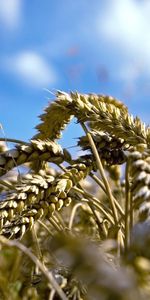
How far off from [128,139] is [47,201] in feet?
0.85

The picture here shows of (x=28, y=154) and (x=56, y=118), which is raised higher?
(x=56, y=118)

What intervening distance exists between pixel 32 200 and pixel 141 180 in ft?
1.69

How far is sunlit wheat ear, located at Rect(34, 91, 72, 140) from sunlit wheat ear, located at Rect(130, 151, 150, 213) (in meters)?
0.76

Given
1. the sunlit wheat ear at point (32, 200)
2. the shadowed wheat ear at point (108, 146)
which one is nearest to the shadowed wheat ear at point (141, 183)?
the sunlit wheat ear at point (32, 200)

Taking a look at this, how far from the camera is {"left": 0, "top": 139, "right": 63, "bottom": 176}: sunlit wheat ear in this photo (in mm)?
1458

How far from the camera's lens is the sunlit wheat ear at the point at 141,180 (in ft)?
2.49

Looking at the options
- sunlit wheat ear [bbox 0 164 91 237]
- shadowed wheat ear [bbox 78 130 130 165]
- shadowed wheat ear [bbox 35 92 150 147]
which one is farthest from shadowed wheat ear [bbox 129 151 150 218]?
shadowed wheat ear [bbox 78 130 130 165]

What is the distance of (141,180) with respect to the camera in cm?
77

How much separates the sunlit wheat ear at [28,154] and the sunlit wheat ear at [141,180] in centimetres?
67

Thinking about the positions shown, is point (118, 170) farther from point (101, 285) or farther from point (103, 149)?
point (101, 285)

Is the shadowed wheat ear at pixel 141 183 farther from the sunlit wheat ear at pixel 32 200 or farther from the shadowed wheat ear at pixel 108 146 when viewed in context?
the shadowed wheat ear at pixel 108 146

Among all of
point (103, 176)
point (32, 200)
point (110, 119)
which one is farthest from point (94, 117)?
point (32, 200)

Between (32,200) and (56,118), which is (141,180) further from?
(56,118)

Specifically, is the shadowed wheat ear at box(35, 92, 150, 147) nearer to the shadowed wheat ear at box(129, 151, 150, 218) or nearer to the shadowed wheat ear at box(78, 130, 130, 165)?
the shadowed wheat ear at box(78, 130, 130, 165)
